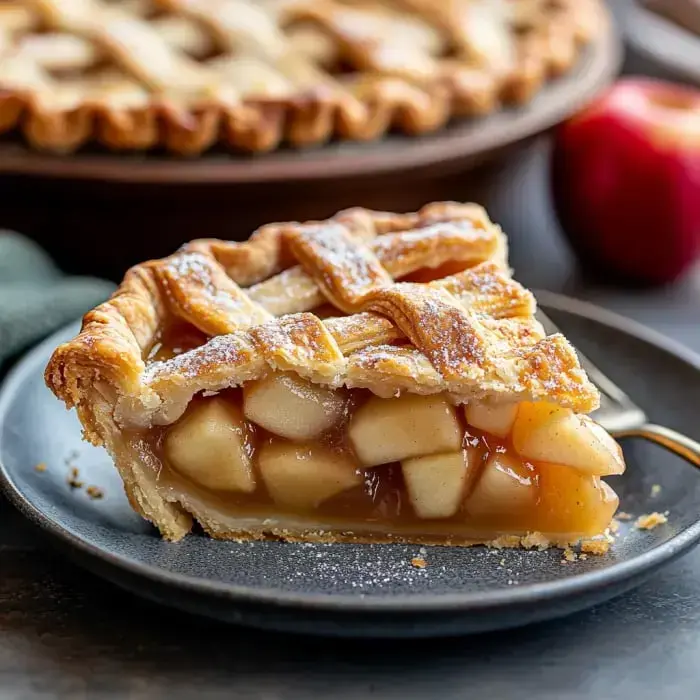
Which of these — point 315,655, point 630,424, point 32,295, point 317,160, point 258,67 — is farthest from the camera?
point 258,67

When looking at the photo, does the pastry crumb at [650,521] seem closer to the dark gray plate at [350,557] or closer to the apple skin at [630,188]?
the dark gray plate at [350,557]

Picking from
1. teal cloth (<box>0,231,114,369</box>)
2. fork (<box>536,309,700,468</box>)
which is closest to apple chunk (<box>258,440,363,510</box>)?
fork (<box>536,309,700,468</box>)

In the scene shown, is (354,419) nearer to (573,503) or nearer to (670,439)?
(573,503)

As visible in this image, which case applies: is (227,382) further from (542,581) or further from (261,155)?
(261,155)

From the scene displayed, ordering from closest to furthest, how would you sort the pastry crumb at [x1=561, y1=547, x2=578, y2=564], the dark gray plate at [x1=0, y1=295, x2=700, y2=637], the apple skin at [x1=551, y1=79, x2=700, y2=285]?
the dark gray plate at [x1=0, y1=295, x2=700, y2=637] < the pastry crumb at [x1=561, y1=547, x2=578, y2=564] < the apple skin at [x1=551, y1=79, x2=700, y2=285]

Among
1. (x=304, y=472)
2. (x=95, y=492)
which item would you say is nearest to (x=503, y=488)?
(x=304, y=472)

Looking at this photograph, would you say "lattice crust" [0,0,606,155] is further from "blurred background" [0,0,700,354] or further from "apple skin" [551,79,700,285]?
"apple skin" [551,79,700,285]
